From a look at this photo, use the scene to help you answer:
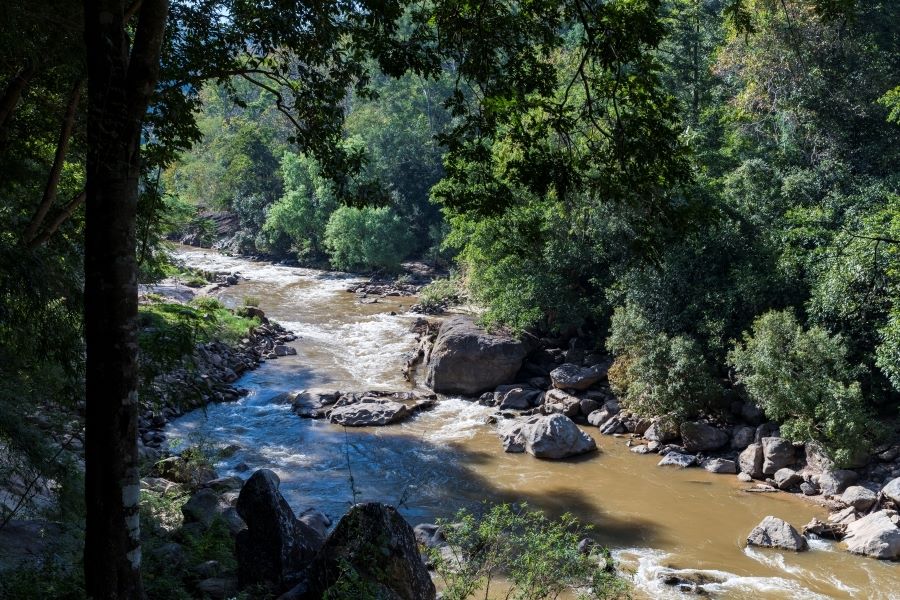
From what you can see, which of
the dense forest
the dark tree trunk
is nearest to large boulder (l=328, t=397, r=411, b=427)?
the dense forest

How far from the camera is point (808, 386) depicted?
14.3 metres

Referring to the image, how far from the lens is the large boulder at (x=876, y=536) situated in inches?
451

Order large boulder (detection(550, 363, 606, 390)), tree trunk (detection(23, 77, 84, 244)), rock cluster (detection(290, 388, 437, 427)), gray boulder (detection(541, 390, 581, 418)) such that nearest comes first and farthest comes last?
tree trunk (detection(23, 77, 84, 244)) < rock cluster (detection(290, 388, 437, 427)) < gray boulder (detection(541, 390, 581, 418)) < large boulder (detection(550, 363, 606, 390))

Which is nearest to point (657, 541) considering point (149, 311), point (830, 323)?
point (830, 323)

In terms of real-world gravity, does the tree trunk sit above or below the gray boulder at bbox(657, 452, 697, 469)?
above

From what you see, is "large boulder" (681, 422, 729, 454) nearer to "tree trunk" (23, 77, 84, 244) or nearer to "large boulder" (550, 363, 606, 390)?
"large boulder" (550, 363, 606, 390)

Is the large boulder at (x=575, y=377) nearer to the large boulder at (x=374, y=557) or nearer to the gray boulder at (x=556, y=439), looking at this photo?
the gray boulder at (x=556, y=439)

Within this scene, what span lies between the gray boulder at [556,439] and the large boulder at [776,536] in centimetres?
465

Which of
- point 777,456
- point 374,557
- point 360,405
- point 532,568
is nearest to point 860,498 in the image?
point 777,456

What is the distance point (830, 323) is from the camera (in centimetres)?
1559

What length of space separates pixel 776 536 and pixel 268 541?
8860 millimetres

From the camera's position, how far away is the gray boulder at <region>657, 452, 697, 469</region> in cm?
1581

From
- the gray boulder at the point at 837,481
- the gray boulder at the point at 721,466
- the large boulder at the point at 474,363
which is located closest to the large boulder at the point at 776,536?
the gray boulder at the point at 837,481

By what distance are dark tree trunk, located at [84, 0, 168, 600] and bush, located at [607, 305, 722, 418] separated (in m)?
13.9
